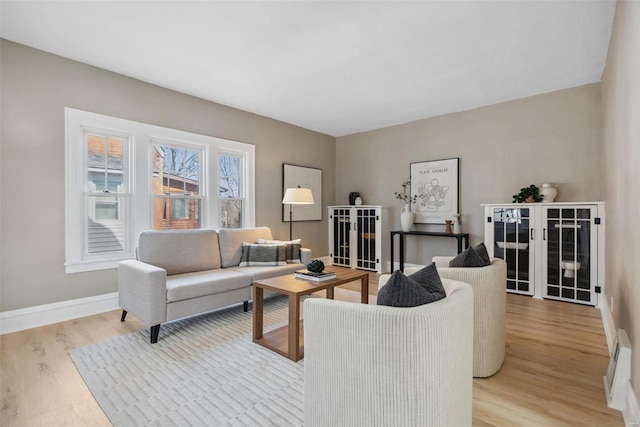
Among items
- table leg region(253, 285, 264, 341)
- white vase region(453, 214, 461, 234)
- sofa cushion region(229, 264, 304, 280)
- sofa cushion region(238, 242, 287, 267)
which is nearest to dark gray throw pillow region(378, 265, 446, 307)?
table leg region(253, 285, 264, 341)

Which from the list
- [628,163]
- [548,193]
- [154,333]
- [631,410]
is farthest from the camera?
[548,193]

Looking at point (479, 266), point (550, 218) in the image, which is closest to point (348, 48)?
point (479, 266)

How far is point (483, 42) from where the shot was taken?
275 centimetres

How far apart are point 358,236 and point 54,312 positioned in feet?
13.9

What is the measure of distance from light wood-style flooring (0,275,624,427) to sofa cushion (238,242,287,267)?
50.5 inches

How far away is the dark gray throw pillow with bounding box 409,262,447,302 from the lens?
4.38 feet

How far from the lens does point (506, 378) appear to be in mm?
2031

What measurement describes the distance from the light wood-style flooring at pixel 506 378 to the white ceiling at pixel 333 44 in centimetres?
262

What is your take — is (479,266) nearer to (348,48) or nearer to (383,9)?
(383,9)

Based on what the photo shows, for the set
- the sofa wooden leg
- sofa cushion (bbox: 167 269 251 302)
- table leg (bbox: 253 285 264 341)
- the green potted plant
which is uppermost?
the green potted plant

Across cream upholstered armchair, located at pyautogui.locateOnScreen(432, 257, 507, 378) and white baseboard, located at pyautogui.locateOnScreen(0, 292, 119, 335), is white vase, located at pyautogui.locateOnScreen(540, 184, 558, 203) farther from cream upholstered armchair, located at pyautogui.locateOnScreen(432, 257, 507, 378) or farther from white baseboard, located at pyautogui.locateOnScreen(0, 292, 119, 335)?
white baseboard, located at pyautogui.locateOnScreen(0, 292, 119, 335)

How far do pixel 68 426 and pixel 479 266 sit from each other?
2.56 meters

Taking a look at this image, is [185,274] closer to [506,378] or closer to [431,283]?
[431,283]

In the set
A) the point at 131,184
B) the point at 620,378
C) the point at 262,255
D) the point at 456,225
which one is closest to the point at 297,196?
the point at 262,255
